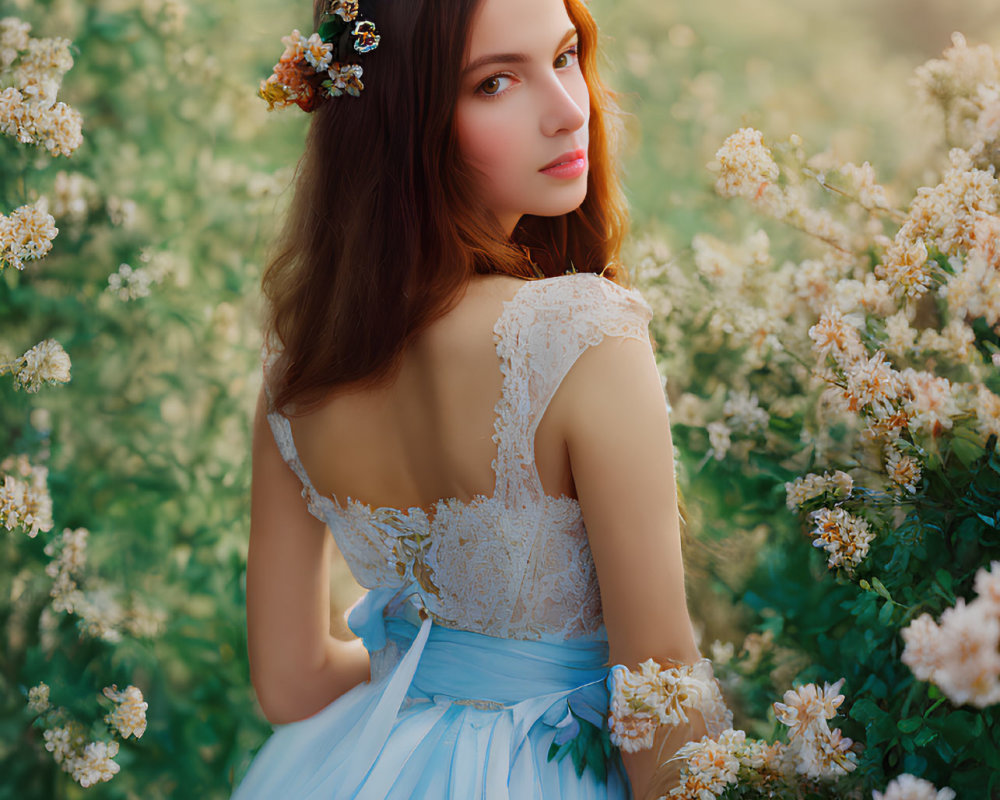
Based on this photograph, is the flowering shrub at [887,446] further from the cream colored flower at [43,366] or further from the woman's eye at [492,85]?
the cream colored flower at [43,366]

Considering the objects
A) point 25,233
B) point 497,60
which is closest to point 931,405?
point 497,60

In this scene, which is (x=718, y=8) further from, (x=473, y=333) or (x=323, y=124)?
(x=473, y=333)

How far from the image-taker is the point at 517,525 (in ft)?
3.31

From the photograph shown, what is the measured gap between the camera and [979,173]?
76 centimetres

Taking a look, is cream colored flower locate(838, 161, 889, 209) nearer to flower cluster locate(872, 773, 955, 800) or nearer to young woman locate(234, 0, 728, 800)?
young woman locate(234, 0, 728, 800)

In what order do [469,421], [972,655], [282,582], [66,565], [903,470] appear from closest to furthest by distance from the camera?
[972,655]
[903,470]
[469,421]
[282,582]
[66,565]

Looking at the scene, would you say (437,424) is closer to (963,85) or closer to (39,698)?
(963,85)

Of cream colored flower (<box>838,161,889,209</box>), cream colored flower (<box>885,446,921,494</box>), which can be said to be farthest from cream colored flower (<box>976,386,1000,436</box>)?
cream colored flower (<box>838,161,889,209</box>)

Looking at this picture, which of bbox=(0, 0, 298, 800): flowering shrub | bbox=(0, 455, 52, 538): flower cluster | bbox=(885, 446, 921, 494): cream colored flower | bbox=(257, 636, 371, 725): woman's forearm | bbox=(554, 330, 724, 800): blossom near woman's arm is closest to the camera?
bbox=(885, 446, 921, 494): cream colored flower

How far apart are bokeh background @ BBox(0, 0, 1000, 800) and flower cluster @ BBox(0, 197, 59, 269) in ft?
0.91

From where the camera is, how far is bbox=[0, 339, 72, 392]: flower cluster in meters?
1.58

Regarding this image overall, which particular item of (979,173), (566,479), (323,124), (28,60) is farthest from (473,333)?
(28,60)

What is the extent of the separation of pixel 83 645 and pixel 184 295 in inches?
31.5

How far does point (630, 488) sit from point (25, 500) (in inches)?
47.5
